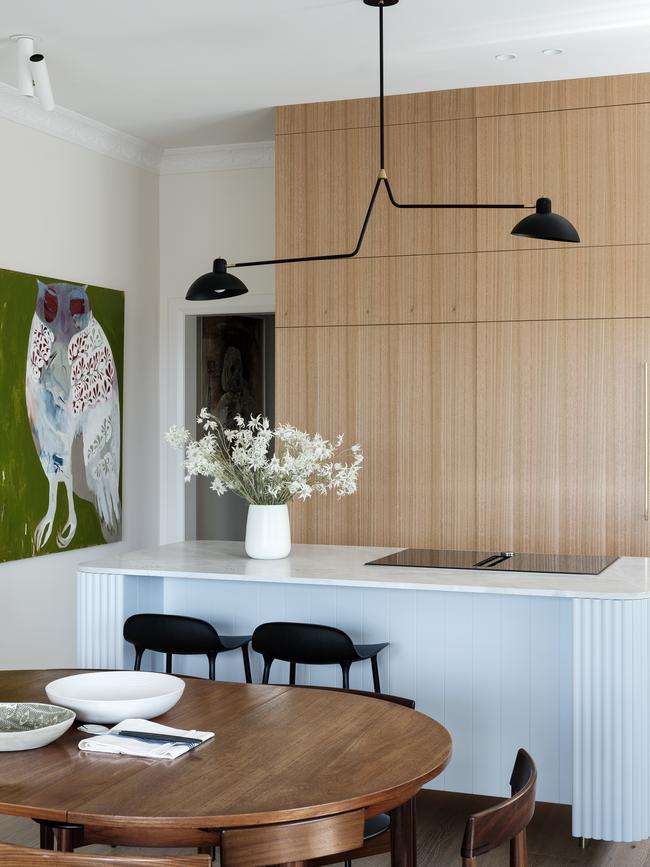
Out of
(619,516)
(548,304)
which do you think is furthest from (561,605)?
(548,304)

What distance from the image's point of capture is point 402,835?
2.38m

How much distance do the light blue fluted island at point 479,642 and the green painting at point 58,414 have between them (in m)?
1.17

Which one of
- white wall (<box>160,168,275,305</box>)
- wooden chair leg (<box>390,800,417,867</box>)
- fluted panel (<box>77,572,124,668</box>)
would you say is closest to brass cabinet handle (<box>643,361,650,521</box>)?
white wall (<box>160,168,275,305</box>)

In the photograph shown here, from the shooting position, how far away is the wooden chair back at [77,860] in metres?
1.58

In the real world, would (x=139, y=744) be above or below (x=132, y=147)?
below

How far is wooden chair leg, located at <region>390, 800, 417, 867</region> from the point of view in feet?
7.77

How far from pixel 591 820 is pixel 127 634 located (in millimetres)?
1646

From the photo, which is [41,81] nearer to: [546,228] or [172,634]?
[546,228]

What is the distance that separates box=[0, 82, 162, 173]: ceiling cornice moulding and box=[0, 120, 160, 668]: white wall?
0.04m

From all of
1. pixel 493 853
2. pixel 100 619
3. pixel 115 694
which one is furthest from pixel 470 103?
pixel 115 694

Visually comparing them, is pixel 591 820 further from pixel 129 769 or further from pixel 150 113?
pixel 150 113

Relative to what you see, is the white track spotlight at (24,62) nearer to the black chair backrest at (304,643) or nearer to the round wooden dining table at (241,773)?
the black chair backrest at (304,643)

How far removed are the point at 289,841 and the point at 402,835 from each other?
647 mm

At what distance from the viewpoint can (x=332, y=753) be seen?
82.4 inches
